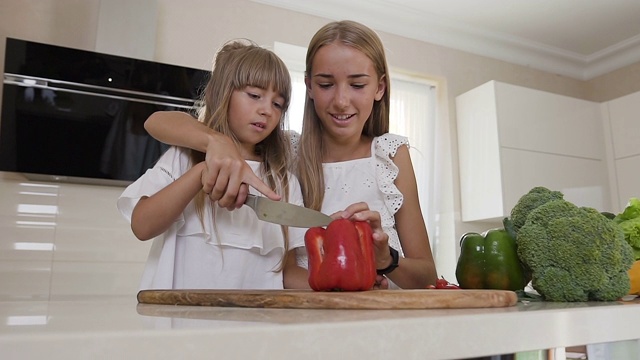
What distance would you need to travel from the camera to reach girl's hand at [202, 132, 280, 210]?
760 millimetres

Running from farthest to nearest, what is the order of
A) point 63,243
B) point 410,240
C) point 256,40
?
1. point 256,40
2. point 63,243
3. point 410,240

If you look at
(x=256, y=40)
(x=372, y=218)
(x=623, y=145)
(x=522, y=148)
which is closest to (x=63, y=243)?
(x=256, y=40)

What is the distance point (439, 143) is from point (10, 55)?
7.44 ft

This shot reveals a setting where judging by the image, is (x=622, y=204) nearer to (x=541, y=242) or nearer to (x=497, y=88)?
(x=497, y=88)

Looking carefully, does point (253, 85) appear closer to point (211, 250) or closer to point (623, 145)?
point (211, 250)

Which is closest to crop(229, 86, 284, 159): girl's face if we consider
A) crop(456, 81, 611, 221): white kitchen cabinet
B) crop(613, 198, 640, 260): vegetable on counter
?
crop(613, 198, 640, 260): vegetable on counter

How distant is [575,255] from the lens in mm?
681

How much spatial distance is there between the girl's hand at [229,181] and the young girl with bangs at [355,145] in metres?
0.19

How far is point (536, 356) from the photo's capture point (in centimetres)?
41

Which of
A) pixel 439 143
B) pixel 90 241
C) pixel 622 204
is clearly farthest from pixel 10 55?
pixel 622 204

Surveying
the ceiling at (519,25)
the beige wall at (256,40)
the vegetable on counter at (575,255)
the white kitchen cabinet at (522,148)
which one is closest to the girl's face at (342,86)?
the vegetable on counter at (575,255)

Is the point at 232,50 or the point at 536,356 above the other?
the point at 232,50

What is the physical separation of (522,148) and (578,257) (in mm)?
2496

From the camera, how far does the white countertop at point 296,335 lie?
0.27m
